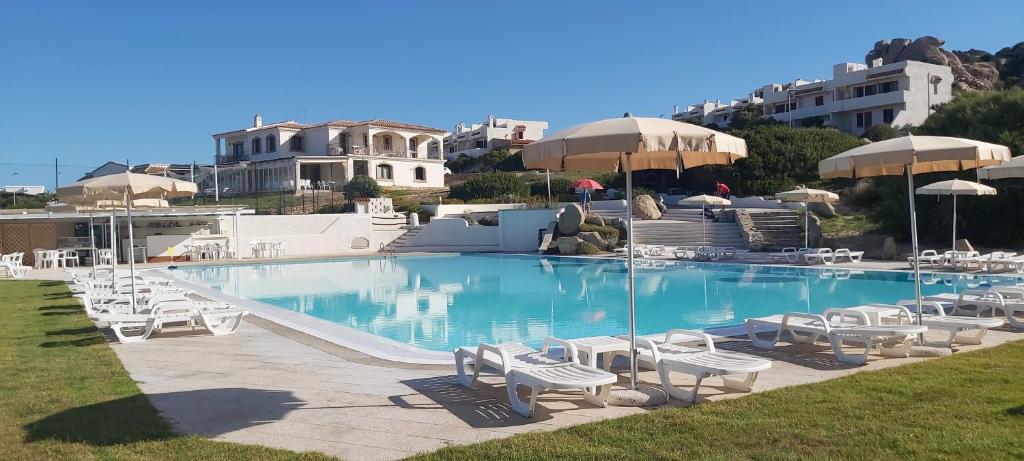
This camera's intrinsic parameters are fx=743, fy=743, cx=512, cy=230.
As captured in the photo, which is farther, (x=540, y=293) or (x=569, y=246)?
(x=569, y=246)

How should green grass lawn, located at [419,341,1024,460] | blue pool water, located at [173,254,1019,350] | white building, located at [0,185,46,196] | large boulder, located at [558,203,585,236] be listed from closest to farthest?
green grass lawn, located at [419,341,1024,460], blue pool water, located at [173,254,1019,350], large boulder, located at [558,203,585,236], white building, located at [0,185,46,196]

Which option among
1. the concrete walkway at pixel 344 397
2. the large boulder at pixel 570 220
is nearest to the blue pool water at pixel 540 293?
the concrete walkway at pixel 344 397

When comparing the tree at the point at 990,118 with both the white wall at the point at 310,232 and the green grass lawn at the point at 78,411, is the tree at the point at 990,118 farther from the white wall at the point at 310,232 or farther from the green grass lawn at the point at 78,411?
the white wall at the point at 310,232

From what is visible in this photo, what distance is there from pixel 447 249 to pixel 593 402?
1032 inches

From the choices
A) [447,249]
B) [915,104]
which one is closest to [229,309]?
[447,249]

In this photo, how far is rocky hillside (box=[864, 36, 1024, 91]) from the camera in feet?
207

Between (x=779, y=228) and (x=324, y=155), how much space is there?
112ft

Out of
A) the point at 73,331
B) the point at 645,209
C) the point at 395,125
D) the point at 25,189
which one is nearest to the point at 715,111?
the point at 395,125

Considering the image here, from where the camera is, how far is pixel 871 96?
5278cm

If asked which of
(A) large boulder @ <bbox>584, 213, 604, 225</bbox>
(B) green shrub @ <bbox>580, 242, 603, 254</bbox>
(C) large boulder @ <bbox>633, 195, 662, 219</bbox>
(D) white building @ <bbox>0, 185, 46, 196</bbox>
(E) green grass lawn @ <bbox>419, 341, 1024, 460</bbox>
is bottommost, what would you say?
(E) green grass lawn @ <bbox>419, 341, 1024, 460</bbox>

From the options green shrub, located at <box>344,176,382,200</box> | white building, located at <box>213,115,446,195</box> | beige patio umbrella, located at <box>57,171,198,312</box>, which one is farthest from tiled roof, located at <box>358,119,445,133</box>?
beige patio umbrella, located at <box>57,171,198,312</box>

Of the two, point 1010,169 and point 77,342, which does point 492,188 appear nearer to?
point 1010,169

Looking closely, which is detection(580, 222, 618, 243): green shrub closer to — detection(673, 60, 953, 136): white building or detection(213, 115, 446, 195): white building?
detection(213, 115, 446, 195): white building

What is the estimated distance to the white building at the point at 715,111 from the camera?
226ft
